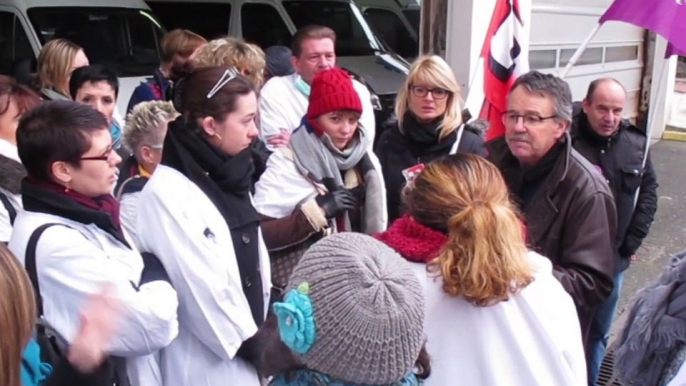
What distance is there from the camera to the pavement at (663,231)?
568 cm

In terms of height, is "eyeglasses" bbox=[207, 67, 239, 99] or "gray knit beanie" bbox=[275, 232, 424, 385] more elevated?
"eyeglasses" bbox=[207, 67, 239, 99]

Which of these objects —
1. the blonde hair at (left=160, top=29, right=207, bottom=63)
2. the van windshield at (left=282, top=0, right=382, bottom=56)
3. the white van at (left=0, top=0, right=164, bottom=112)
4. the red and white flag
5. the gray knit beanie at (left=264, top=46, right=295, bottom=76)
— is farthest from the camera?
the van windshield at (left=282, top=0, right=382, bottom=56)

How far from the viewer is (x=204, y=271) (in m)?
2.25

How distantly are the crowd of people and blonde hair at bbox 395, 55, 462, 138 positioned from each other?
0.02 metres

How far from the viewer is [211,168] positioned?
240 cm

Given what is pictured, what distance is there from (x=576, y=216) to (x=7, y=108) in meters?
2.24

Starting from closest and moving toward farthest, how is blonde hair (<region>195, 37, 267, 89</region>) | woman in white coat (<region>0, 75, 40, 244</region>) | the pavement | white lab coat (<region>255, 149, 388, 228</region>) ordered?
1. woman in white coat (<region>0, 75, 40, 244</region>)
2. white lab coat (<region>255, 149, 388, 228</region>)
3. blonde hair (<region>195, 37, 267, 89</region>)
4. the pavement

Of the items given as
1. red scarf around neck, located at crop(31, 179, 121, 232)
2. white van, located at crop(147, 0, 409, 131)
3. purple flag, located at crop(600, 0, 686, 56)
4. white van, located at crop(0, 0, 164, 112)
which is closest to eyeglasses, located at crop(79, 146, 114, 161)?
red scarf around neck, located at crop(31, 179, 121, 232)

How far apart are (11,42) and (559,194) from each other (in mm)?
5336

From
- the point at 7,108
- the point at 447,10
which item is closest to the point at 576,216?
the point at 7,108

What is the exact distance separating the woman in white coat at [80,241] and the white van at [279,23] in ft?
19.8

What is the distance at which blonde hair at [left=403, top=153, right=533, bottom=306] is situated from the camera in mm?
1895

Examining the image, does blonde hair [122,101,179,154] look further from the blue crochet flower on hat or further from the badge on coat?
the blue crochet flower on hat

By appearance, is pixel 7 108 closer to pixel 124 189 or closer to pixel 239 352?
pixel 124 189
